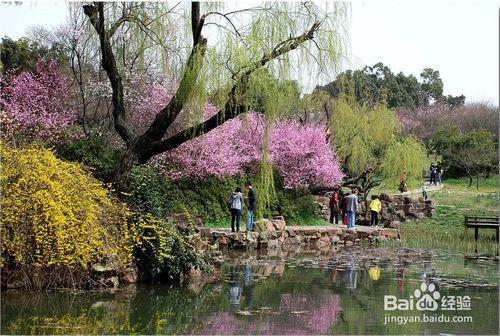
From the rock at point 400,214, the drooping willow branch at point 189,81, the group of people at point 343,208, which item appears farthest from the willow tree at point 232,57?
the rock at point 400,214

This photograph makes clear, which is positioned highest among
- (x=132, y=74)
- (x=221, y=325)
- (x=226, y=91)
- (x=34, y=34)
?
(x=34, y=34)

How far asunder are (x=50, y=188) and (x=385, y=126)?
18.8 m

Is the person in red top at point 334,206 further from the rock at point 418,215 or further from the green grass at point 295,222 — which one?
the rock at point 418,215

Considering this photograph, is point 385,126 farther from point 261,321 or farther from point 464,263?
point 261,321

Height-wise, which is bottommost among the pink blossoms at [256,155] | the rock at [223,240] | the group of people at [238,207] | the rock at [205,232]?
the rock at [223,240]

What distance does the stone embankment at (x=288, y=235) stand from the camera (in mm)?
16688

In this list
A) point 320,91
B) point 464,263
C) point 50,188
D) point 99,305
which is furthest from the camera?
point 320,91

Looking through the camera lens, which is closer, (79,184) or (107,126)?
(79,184)

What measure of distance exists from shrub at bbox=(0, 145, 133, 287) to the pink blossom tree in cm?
726

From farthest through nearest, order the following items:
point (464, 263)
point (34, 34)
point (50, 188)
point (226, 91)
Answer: point (34, 34), point (464, 263), point (226, 91), point (50, 188)

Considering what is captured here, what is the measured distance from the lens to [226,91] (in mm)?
10156

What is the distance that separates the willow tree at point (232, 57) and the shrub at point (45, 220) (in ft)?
5.07

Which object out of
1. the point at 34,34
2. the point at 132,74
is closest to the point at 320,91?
the point at 132,74

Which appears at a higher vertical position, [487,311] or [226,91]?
[226,91]
